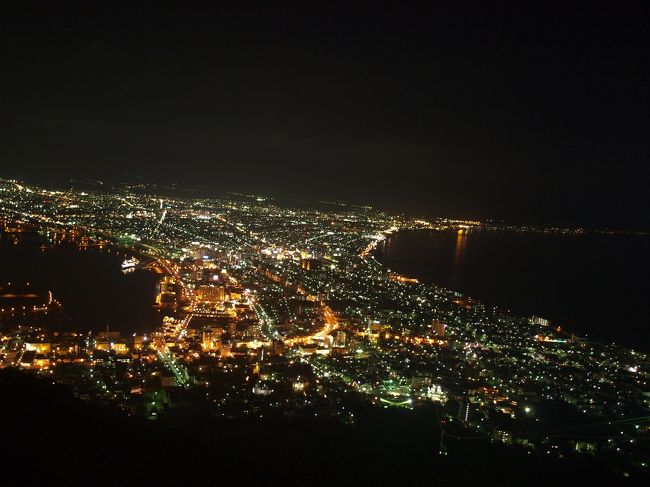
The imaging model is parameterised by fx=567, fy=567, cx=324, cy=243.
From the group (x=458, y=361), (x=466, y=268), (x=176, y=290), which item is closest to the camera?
(x=458, y=361)

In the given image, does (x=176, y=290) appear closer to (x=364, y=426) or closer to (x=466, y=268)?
(x=364, y=426)

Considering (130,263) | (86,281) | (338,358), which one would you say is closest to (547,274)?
(130,263)

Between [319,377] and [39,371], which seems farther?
[319,377]

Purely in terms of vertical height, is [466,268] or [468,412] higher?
[466,268]

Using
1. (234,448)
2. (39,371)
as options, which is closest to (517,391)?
(234,448)

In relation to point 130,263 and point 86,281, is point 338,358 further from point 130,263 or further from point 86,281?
point 130,263

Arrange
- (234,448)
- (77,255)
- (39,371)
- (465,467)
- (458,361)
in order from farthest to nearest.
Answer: (77,255) < (458,361) < (39,371) < (465,467) < (234,448)

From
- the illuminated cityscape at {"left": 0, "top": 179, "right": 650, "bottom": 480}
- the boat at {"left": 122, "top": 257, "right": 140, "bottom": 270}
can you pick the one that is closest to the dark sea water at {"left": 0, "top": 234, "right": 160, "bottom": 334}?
the boat at {"left": 122, "top": 257, "right": 140, "bottom": 270}
